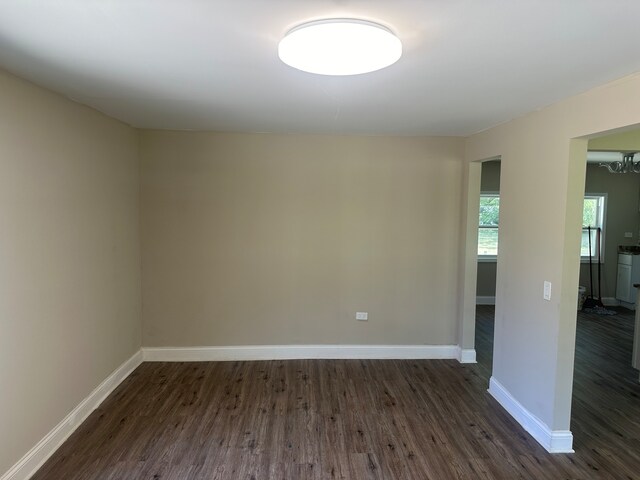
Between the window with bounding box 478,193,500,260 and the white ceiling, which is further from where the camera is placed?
the window with bounding box 478,193,500,260

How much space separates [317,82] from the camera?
2254mm

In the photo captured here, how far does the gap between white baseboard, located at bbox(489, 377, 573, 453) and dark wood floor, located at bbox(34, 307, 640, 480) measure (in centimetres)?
7

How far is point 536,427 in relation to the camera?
110 inches

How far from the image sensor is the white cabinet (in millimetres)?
6404

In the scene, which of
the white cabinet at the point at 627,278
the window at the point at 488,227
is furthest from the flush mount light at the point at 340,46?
the white cabinet at the point at 627,278

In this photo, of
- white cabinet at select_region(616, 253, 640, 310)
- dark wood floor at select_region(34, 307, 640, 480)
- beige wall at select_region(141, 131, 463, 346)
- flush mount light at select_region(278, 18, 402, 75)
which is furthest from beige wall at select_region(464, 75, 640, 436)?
white cabinet at select_region(616, 253, 640, 310)

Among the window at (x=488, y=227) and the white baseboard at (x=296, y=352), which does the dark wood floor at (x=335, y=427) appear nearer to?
the white baseboard at (x=296, y=352)

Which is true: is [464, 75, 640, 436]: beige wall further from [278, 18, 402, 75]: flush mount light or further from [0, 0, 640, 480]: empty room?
[278, 18, 402, 75]: flush mount light

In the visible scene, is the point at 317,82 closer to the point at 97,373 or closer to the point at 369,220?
the point at 369,220

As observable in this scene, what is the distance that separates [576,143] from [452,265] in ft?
6.48

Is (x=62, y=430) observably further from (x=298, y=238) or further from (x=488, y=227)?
(x=488, y=227)

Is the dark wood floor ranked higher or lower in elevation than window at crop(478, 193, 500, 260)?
lower

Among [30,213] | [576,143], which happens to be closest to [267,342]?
[30,213]

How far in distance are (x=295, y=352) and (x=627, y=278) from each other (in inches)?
240
